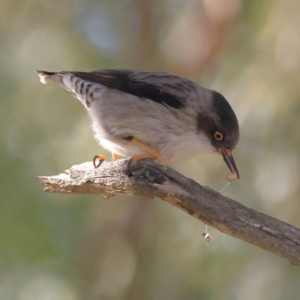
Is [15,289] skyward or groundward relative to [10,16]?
groundward

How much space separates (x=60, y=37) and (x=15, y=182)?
5.31 ft

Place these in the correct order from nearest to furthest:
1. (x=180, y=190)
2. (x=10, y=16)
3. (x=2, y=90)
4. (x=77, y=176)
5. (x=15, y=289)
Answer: (x=180, y=190) → (x=77, y=176) → (x=15, y=289) → (x=2, y=90) → (x=10, y=16)

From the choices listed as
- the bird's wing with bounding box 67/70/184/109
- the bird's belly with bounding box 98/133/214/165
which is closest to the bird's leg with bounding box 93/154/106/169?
the bird's belly with bounding box 98/133/214/165

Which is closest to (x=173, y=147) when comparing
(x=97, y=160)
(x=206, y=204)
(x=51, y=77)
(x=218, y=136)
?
(x=218, y=136)

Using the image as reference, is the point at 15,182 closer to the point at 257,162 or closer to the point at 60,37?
the point at 60,37

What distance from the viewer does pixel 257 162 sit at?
17.4 feet

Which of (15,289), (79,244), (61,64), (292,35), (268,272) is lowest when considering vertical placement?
(15,289)

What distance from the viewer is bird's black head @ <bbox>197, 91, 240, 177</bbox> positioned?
12.5 feet

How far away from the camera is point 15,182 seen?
517cm

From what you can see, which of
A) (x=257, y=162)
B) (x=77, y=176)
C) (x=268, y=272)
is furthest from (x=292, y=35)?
(x=77, y=176)

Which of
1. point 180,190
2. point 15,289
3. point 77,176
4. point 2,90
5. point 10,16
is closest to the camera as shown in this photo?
point 180,190

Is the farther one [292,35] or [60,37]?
[60,37]

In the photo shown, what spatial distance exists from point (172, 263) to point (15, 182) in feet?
5.29

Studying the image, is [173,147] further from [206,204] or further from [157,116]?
[206,204]
